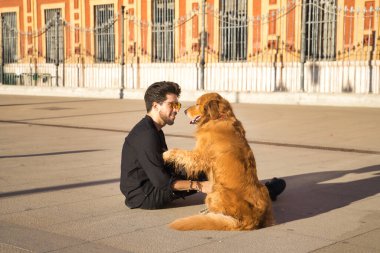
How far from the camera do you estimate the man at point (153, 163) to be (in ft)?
17.0

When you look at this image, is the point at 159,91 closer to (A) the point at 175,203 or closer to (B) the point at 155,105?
(B) the point at 155,105

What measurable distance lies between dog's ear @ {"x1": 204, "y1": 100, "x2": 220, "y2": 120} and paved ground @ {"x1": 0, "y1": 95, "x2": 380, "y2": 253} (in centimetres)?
90

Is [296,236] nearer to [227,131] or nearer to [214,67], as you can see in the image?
[227,131]

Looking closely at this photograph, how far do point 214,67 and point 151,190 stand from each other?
58.2 ft

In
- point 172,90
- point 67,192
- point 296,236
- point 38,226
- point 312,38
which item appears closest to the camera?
point 296,236

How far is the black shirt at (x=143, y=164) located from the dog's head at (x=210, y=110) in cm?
57

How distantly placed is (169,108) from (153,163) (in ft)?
1.85

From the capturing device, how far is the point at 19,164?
320 inches

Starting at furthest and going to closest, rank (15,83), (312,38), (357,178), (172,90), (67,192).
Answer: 1. (15,83)
2. (312,38)
3. (357,178)
4. (67,192)
5. (172,90)

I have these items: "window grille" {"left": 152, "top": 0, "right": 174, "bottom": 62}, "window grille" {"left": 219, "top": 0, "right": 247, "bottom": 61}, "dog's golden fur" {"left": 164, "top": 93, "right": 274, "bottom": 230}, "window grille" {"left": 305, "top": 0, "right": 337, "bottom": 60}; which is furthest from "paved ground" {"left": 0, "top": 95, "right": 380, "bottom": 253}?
"window grille" {"left": 152, "top": 0, "right": 174, "bottom": 62}

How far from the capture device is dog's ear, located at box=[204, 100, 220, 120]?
4730 millimetres

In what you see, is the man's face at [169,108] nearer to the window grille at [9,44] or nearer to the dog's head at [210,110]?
the dog's head at [210,110]

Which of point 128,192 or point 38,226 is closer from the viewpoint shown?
point 38,226

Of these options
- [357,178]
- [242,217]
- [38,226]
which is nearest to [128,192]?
[38,226]
